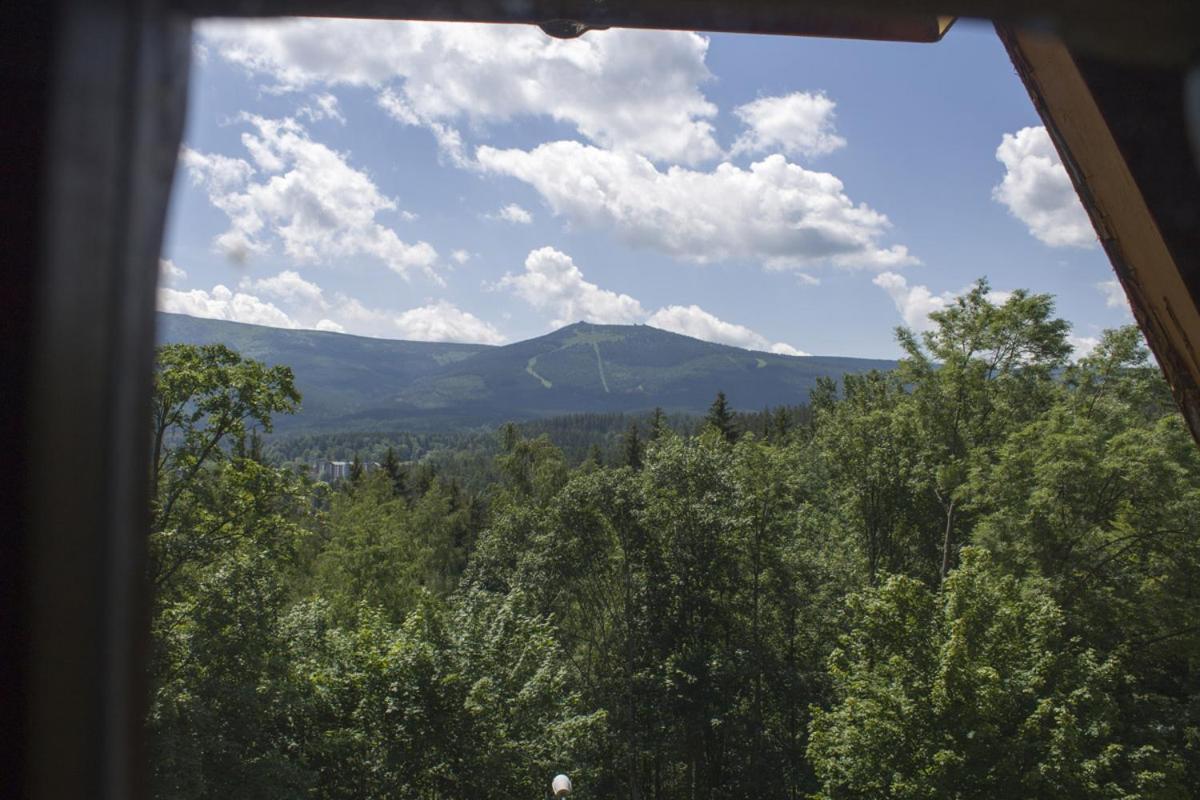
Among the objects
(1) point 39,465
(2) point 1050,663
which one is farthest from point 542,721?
(1) point 39,465

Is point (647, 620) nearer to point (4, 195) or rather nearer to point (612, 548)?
point (612, 548)

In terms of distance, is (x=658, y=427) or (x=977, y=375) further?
(x=658, y=427)

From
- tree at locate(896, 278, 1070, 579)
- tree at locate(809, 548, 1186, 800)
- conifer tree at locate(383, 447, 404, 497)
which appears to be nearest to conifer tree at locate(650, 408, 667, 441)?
tree at locate(896, 278, 1070, 579)

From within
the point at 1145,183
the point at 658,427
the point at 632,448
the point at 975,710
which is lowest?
the point at 975,710

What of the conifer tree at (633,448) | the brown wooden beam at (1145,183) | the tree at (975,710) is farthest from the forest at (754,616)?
the conifer tree at (633,448)

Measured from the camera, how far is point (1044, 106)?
1.16 metres

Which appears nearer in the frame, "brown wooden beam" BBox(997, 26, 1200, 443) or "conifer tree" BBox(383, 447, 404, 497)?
"brown wooden beam" BBox(997, 26, 1200, 443)

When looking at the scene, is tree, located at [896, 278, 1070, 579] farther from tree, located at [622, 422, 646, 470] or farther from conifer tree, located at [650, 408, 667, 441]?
tree, located at [622, 422, 646, 470]

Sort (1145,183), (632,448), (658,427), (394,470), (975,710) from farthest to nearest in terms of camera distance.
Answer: (394,470), (632,448), (658,427), (975,710), (1145,183)

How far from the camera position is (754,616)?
2052 cm

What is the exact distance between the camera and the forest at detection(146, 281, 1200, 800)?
36.5 ft

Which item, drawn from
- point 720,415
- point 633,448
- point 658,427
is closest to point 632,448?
point 633,448

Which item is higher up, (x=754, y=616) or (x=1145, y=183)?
(x=1145, y=183)

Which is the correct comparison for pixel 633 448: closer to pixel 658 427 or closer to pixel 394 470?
pixel 394 470
